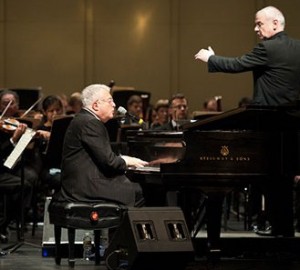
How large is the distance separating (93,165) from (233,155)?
1026mm

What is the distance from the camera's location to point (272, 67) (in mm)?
5980

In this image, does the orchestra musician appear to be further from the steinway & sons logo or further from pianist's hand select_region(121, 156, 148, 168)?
pianist's hand select_region(121, 156, 148, 168)

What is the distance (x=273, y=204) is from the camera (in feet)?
20.1

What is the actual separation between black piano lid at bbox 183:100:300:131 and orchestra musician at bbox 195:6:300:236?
0.93ft

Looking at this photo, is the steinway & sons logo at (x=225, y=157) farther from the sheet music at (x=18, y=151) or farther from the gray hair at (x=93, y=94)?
the sheet music at (x=18, y=151)

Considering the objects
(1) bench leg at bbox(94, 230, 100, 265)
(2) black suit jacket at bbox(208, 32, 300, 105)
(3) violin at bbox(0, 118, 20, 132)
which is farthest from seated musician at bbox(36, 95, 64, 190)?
(2) black suit jacket at bbox(208, 32, 300, 105)

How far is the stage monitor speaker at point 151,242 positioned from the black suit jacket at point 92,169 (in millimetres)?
663

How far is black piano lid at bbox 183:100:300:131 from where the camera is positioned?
5.66m

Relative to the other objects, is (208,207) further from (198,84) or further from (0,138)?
(198,84)

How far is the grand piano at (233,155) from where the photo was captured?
5.70m

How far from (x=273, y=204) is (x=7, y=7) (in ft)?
25.9

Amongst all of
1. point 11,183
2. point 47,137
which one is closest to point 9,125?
point 11,183

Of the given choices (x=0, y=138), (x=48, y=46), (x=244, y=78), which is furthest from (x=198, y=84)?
(x=0, y=138)

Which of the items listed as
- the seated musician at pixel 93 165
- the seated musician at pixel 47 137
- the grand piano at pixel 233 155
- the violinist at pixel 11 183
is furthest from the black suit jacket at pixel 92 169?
the seated musician at pixel 47 137
